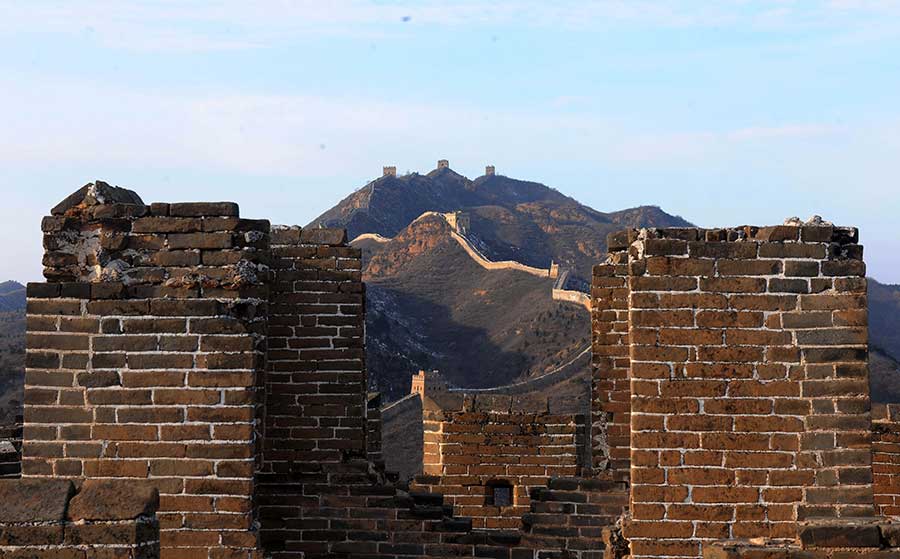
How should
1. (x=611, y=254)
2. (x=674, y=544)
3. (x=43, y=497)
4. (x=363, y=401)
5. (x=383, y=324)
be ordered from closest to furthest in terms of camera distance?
1. (x=43, y=497)
2. (x=674, y=544)
3. (x=363, y=401)
4. (x=611, y=254)
5. (x=383, y=324)

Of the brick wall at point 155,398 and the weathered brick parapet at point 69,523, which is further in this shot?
the brick wall at point 155,398

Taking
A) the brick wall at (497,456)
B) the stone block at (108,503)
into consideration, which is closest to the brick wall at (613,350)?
the brick wall at (497,456)

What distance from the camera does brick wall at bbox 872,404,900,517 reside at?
9.94 metres

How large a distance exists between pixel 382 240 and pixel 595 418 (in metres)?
96.2

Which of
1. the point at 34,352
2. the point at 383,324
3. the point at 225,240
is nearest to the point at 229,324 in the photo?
the point at 225,240

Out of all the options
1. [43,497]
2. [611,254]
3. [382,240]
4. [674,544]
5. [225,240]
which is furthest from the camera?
[382,240]

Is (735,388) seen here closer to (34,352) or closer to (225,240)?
(225,240)

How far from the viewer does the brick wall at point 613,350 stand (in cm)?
865

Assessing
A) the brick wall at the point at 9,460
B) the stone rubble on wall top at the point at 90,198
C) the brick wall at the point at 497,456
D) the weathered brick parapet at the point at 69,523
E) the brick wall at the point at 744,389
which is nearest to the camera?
the weathered brick parapet at the point at 69,523

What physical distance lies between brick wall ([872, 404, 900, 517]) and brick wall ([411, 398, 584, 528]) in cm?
235

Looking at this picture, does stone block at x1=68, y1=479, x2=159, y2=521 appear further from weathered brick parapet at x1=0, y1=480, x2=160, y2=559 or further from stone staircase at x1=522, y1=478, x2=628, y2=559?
stone staircase at x1=522, y1=478, x2=628, y2=559

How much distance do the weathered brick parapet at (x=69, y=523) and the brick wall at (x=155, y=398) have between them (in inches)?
70.8

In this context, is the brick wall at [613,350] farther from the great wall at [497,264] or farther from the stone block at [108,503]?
the great wall at [497,264]

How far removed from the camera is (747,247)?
5.70 meters
